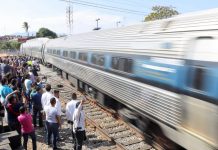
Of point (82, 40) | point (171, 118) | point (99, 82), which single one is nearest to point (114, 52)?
point (99, 82)

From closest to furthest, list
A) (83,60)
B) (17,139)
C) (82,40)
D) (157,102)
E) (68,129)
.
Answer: (157,102)
(17,139)
(68,129)
(83,60)
(82,40)

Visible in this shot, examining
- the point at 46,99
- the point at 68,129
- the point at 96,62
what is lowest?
the point at 68,129

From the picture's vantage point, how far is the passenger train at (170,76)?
250 inches

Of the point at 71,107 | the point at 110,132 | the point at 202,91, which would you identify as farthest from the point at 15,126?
the point at 202,91

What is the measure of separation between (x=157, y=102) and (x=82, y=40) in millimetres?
10492

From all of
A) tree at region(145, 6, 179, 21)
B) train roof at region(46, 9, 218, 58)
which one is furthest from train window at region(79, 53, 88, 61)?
tree at region(145, 6, 179, 21)

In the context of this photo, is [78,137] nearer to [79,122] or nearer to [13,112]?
[79,122]

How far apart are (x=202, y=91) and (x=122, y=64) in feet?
16.3

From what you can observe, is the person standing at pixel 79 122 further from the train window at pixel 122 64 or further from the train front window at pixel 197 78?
the train front window at pixel 197 78

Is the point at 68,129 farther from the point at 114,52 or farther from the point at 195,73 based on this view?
the point at 195,73

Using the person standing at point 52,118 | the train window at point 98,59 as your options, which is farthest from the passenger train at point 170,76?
the person standing at point 52,118

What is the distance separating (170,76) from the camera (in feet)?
25.3

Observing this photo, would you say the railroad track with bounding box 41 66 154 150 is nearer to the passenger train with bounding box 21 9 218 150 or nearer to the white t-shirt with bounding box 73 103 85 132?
the passenger train with bounding box 21 9 218 150

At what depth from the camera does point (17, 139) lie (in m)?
9.43
